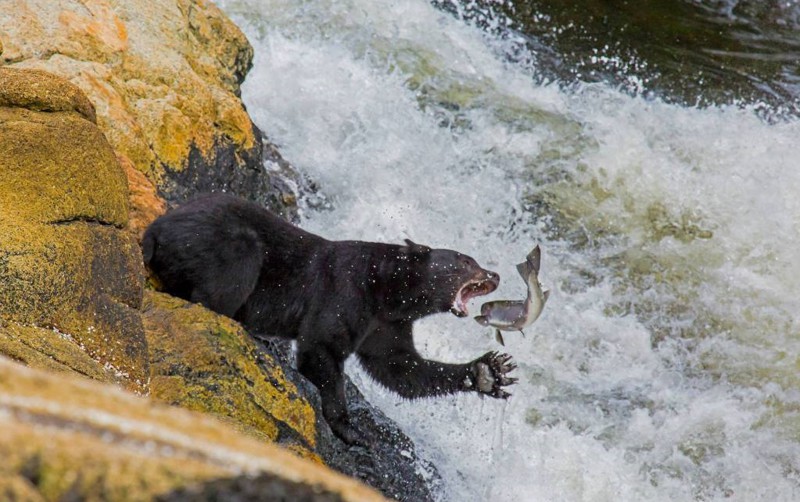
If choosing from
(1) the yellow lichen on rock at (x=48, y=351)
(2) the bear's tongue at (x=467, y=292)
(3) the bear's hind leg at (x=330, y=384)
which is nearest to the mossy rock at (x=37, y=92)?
(1) the yellow lichen on rock at (x=48, y=351)

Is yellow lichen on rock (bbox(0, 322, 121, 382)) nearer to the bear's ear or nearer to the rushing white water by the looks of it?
the bear's ear

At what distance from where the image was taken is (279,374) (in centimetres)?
504

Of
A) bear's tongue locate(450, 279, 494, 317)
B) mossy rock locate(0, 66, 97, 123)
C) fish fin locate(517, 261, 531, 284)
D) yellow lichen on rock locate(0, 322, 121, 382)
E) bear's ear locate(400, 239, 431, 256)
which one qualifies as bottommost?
bear's tongue locate(450, 279, 494, 317)

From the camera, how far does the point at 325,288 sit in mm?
5844

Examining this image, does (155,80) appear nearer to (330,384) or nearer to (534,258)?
(330,384)

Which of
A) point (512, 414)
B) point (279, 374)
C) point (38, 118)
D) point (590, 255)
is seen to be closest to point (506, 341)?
point (512, 414)

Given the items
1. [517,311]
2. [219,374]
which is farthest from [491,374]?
[219,374]

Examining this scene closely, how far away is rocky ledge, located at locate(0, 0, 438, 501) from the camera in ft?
4.11

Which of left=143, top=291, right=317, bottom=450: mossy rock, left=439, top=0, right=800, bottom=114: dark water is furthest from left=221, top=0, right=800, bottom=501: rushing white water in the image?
left=143, top=291, right=317, bottom=450: mossy rock

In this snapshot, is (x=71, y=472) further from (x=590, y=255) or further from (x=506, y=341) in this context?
(x=590, y=255)

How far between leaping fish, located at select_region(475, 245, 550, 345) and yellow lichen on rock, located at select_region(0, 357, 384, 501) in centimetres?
411

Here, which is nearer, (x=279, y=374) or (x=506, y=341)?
(x=279, y=374)

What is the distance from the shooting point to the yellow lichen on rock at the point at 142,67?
18.9 feet

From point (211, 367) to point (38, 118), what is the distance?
1382 millimetres
